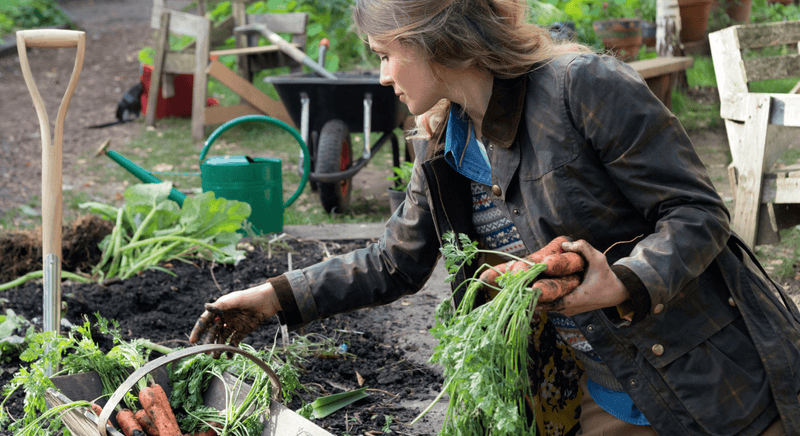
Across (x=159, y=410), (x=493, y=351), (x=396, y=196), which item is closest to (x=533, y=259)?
(x=493, y=351)

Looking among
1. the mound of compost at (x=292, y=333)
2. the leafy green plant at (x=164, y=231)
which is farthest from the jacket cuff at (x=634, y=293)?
the leafy green plant at (x=164, y=231)

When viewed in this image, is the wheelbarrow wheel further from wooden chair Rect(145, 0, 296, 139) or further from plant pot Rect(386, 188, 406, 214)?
wooden chair Rect(145, 0, 296, 139)

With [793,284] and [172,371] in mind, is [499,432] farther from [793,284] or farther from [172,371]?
[793,284]

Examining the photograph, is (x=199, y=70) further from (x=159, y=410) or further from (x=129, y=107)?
(x=159, y=410)

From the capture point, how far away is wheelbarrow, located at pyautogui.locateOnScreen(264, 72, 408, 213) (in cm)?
492

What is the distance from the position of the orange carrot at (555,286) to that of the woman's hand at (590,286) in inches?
0.4

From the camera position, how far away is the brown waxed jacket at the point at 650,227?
54.4 inches

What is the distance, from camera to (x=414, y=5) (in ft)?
4.93

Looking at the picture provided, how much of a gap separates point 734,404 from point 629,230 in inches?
16.3

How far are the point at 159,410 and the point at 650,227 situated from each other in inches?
48.5

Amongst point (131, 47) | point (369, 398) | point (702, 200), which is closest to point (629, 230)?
point (702, 200)

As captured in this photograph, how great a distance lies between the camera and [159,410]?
5.57 ft

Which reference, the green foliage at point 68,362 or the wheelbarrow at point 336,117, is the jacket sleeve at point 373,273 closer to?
the green foliage at point 68,362

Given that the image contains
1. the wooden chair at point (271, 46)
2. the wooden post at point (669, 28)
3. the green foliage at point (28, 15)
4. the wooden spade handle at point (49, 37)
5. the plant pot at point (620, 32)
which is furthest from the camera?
the green foliage at point (28, 15)
